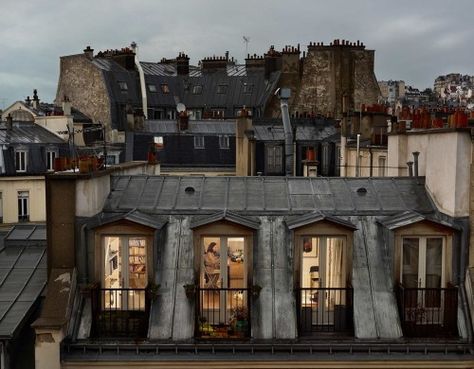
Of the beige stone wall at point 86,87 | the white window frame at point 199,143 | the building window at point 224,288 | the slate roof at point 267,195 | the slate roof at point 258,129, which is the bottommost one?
the building window at point 224,288

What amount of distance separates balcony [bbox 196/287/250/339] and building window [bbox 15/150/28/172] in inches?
925

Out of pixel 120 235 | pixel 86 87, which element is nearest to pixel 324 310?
pixel 120 235

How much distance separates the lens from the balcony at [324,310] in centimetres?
867

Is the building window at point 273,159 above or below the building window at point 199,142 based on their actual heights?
below

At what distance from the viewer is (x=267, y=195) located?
9891mm

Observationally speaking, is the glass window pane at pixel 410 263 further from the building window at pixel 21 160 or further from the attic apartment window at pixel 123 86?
the attic apartment window at pixel 123 86

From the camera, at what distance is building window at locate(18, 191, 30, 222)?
29.3 metres

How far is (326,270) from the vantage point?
29.1 ft

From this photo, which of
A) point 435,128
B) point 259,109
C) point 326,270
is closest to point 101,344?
point 326,270

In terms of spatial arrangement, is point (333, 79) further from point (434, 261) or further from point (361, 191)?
point (434, 261)

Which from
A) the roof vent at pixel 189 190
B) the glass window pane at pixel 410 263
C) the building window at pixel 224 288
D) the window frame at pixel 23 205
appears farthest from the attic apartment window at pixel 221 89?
the glass window pane at pixel 410 263

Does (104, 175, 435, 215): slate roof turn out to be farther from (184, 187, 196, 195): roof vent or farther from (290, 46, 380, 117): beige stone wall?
(290, 46, 380, 117): beige stone wall

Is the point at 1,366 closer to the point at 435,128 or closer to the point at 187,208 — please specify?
the point at 187,208

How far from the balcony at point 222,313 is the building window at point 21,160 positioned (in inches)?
925
